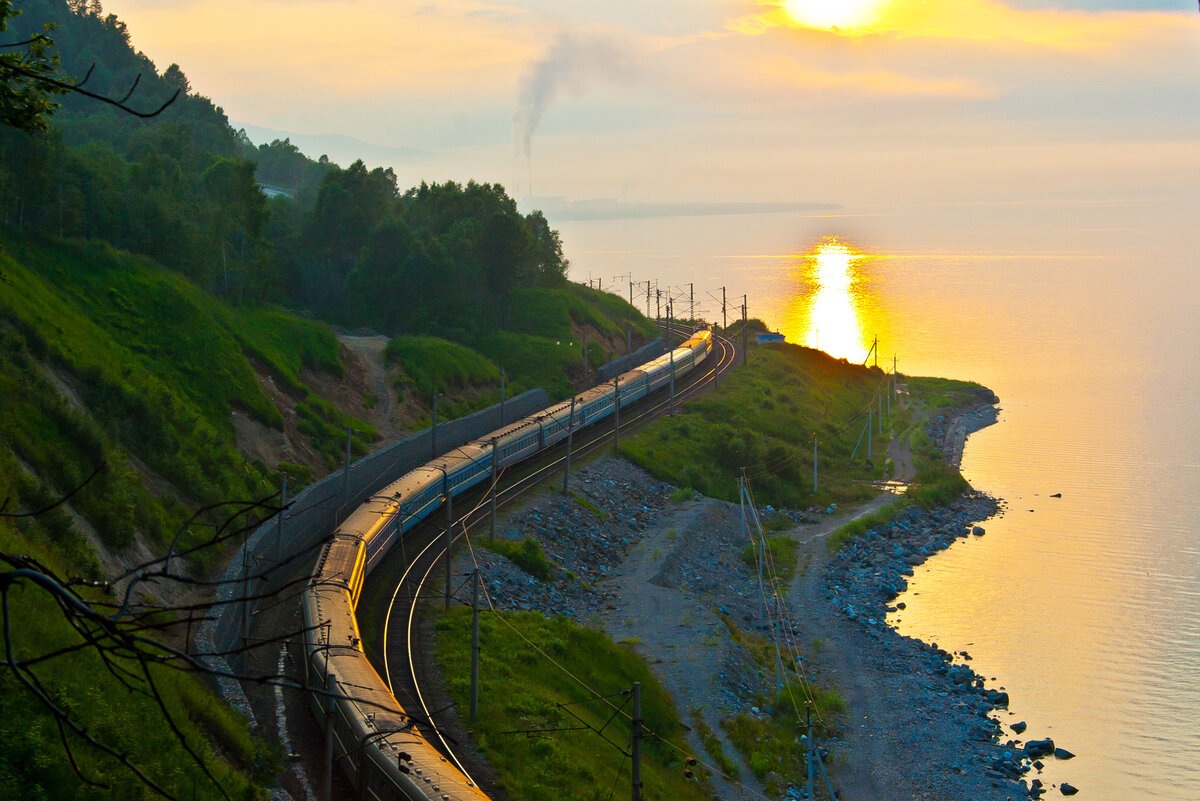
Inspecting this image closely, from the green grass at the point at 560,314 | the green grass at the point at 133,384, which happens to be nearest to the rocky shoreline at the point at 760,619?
the green grass at the point at 133,384

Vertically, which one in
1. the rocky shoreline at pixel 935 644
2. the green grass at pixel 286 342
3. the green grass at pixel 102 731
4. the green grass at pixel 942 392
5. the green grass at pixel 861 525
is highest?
the green grass at pixel 286 342

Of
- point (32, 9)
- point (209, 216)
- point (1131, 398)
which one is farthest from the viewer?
point (32, 9)

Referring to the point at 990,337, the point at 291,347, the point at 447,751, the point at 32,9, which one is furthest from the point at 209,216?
the point at 990,337

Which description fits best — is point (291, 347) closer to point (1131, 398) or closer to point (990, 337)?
point (1131, 398)

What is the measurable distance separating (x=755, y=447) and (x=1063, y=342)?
10115 cm

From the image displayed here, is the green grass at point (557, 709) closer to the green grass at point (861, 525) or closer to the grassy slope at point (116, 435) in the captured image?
the grassy slope at point (116, 435)

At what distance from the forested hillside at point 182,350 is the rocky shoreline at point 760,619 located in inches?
522

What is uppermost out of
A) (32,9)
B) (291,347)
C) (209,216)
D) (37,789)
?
(32,9)

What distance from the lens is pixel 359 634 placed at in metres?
31.0

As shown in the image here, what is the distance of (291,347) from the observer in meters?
62.3

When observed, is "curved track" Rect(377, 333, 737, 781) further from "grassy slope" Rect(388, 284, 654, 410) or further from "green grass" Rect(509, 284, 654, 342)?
"green grass" Rect(509, 284, 654, 342)

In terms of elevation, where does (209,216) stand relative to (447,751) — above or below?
above

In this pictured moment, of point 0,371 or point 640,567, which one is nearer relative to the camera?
point 0,371

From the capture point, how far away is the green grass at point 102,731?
17344 millimetres
